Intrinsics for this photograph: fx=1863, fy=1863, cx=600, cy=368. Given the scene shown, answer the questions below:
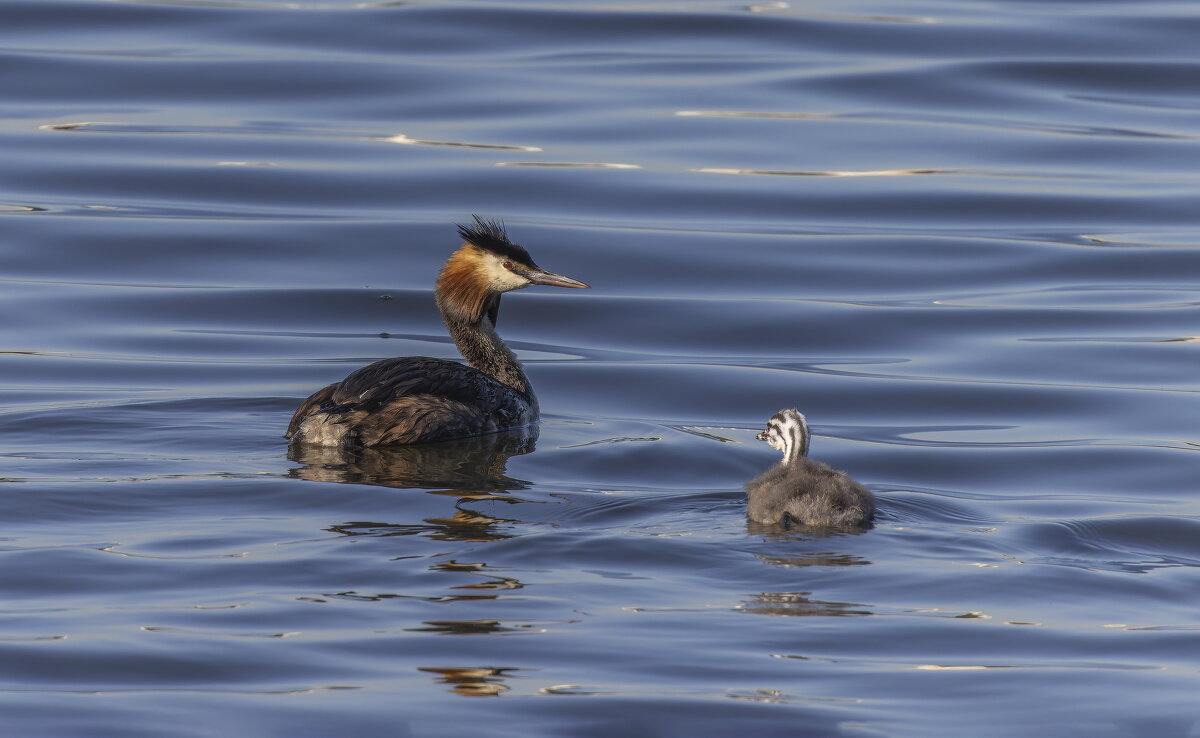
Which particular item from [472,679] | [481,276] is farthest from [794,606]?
[481,276]

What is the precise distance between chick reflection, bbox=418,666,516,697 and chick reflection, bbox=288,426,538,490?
2.70 metres

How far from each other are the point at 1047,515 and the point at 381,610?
3.56 meters

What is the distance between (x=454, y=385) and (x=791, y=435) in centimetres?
243

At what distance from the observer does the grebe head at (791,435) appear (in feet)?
28.9

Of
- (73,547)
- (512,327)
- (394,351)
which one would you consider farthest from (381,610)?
(512,327)

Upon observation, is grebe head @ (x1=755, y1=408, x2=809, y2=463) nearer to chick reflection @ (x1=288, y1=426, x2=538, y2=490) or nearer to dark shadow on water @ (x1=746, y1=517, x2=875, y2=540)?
dark shadow on water @ (x1=746, y1=517, x2=875, y2=540)

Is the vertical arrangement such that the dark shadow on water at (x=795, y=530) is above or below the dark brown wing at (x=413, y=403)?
below

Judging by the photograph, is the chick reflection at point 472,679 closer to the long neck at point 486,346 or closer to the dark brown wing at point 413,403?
the dark brown wing at point 413,403

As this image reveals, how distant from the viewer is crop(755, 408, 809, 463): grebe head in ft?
28.9

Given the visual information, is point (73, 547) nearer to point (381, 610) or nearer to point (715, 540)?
point (381, 610)

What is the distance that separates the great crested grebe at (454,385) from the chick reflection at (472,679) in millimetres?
3553

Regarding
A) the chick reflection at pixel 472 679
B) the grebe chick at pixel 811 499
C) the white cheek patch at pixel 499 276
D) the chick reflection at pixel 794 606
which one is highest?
the white cheek patch at pixel 499 276

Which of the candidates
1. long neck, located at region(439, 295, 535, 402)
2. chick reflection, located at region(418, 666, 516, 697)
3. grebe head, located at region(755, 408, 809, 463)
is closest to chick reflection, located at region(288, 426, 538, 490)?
long neck, located at region(439, 295, 535, 402)

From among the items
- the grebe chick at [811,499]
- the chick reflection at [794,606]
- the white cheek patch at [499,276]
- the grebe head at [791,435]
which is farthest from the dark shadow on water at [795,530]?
the white cheek patch at [499,276]
